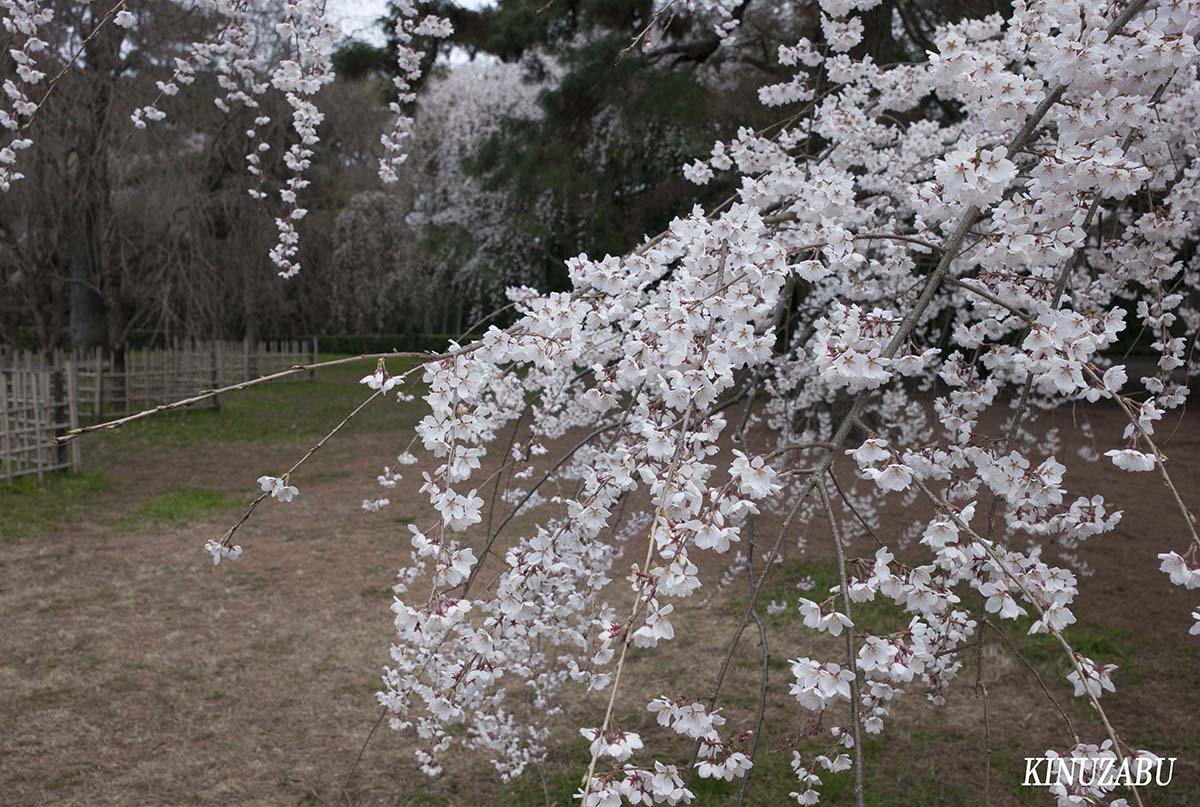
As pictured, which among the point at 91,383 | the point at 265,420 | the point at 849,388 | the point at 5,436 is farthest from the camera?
the point at 265,420

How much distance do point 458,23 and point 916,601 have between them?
25.5 ft

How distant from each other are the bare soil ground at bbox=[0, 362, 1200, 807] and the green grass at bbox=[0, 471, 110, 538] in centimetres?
5

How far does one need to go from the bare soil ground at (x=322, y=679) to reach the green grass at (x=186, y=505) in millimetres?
71

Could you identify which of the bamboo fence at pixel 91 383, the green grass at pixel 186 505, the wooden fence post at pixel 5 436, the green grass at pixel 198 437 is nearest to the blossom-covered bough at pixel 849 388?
the green grass at pixel 198 437

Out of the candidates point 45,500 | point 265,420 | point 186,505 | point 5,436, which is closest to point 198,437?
point 265,420

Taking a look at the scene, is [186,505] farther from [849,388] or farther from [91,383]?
[849,388]

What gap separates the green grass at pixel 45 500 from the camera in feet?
18.8

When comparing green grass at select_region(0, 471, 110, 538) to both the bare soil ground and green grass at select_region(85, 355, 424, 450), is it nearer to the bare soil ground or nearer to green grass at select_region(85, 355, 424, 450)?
the bare soil ground

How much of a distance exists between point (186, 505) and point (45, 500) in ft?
3.10

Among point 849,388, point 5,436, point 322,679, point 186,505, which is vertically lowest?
point 322,679

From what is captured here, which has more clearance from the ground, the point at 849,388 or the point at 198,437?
the point at 849,388

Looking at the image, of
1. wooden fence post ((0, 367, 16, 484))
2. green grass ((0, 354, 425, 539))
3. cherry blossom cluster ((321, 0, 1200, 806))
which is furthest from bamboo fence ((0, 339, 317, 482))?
cherry blossom cluster ((321, 0, 1200, 806))

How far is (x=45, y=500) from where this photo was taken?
6.37 metres

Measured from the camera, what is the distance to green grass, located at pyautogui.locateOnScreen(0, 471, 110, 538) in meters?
5.73
